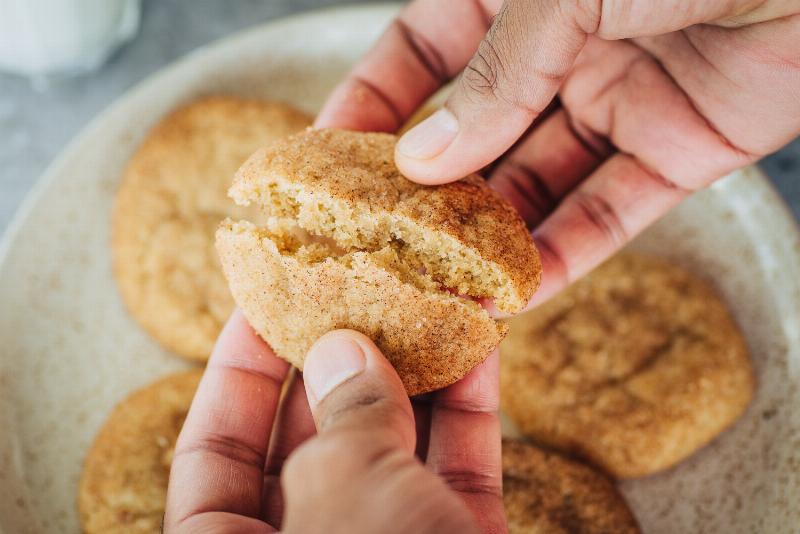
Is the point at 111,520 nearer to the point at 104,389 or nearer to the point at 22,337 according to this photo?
the point at 104,389

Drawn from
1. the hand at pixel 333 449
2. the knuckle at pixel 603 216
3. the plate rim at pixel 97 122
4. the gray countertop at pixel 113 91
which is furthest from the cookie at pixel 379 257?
the gray countertop at pixel 113 91

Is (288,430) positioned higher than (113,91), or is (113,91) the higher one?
(113,91)

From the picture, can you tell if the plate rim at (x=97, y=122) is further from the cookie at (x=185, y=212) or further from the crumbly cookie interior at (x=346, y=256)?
the crumbly cookie interior at (x=346, y=256)

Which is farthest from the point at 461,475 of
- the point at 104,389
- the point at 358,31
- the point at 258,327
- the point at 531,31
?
the point at 358,31

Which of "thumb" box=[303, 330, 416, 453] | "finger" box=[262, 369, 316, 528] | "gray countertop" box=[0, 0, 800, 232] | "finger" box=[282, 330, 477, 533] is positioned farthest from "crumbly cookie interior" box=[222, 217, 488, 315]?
"gray countertop" box=[0, 0, 800, 232]

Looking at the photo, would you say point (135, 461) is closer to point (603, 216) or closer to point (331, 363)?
point (331, 363)

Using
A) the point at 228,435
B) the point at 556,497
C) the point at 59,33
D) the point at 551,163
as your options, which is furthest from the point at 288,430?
the point at 59,33
